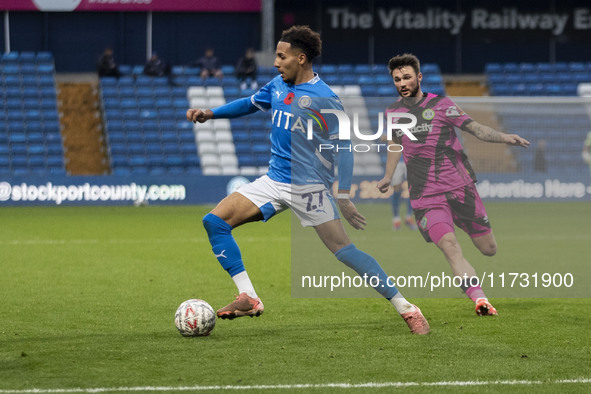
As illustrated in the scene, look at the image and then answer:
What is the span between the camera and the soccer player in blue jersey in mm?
6746

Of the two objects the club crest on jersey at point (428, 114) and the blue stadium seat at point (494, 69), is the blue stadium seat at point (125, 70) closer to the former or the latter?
the blue stadium seat at point (494, 69)

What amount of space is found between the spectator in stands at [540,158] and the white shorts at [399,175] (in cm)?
131

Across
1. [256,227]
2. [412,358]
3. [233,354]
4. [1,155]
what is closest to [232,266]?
[233,354]

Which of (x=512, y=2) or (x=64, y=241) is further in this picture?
(x=512, y=2)

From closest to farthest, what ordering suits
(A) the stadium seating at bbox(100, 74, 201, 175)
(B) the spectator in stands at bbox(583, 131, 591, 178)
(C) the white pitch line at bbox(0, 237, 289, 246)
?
(B) the spectator in stands at bbox(583, 131, 591, 178), (C) the white pitch line at bbox(0, 237, 289, 246), (A) the stadium seating at bbox(100, 74, 201, 175)

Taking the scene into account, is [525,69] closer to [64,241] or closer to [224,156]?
[224,156]

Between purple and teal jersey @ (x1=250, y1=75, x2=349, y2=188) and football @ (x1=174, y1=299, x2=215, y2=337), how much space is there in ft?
3.33

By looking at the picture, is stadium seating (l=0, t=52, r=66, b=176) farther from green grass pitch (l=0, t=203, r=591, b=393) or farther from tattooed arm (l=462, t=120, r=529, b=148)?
tattooed arm (l=462, t=120, r=529, b=148)

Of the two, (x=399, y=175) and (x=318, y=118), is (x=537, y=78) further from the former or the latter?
(x=318, y=118)

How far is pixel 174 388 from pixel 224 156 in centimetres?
2113

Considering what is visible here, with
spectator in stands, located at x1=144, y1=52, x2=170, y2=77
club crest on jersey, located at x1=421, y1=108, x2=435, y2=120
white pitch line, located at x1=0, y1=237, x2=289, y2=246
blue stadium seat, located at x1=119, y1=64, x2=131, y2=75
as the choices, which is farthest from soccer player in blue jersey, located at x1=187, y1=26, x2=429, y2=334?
blue stadium seat, located at x1=119, y1=64, x2=131, y2=75

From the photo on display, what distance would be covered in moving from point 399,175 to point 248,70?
64.9ft

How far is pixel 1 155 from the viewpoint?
968 inches

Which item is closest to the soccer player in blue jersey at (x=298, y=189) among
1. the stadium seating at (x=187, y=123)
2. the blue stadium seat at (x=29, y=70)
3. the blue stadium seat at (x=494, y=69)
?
the stadium seating at (x=187, y=123)
